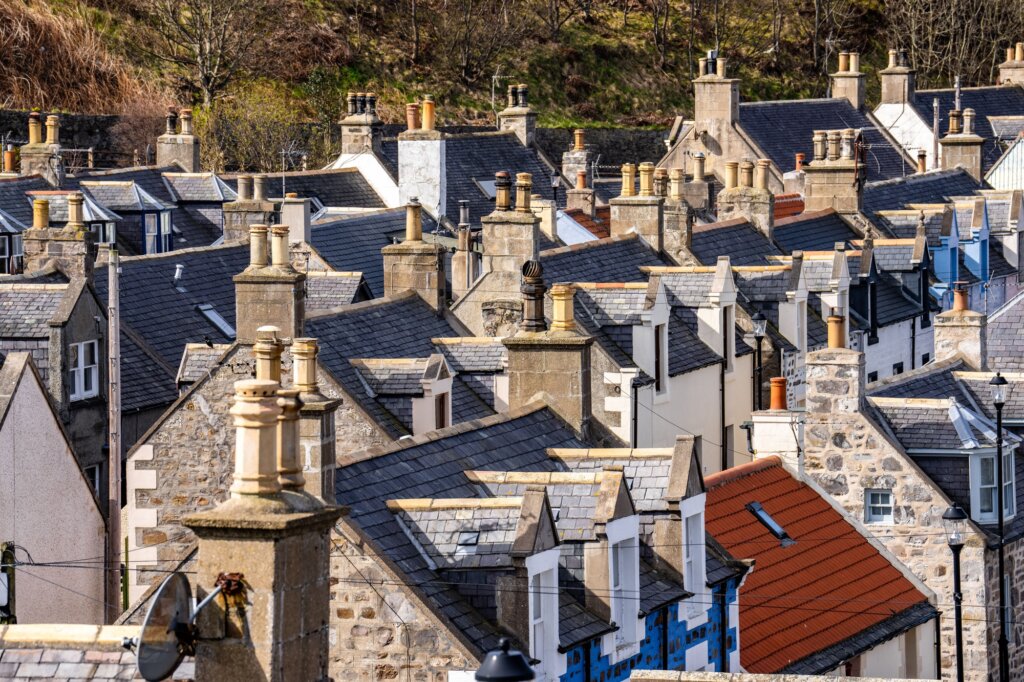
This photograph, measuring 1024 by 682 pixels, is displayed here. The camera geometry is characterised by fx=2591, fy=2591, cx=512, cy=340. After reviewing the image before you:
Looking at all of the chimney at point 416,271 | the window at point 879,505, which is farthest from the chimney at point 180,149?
the window at point 879,505

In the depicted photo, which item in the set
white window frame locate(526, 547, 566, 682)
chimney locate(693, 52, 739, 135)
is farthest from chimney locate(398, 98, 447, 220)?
white window frame locate(526, 547, 566, 682)

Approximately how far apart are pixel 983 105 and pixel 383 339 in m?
57.8

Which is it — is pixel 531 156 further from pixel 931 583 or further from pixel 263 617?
pixel 263 617

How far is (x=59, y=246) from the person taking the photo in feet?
147

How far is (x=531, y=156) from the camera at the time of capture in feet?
234

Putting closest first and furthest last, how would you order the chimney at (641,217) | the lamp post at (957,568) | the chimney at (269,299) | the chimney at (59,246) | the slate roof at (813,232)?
the lamp post at (957,568)
the chimney at (269,299)
the chimney at (59,246)
the chimney at (641,217)
the slate roof at (813,232)

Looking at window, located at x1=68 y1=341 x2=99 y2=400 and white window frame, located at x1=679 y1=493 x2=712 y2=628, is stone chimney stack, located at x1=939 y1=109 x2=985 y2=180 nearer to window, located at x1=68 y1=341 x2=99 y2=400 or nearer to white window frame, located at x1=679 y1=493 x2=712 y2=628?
window, located at x1=68 y1=341 x2=99 y2=400

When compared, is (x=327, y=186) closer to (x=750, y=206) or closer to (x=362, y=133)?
(x=362, y=133)

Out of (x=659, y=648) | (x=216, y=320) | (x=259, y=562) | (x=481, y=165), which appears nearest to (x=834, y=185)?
(x=481, y=165)

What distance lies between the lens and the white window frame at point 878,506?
34.2 m

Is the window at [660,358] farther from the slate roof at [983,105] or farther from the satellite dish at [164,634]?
the slate roof at [983,105]

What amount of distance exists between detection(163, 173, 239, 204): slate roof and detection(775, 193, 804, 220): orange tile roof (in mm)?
13482

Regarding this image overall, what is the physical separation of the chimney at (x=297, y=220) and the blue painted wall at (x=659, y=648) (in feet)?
78.7

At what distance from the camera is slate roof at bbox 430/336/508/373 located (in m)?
35.9
